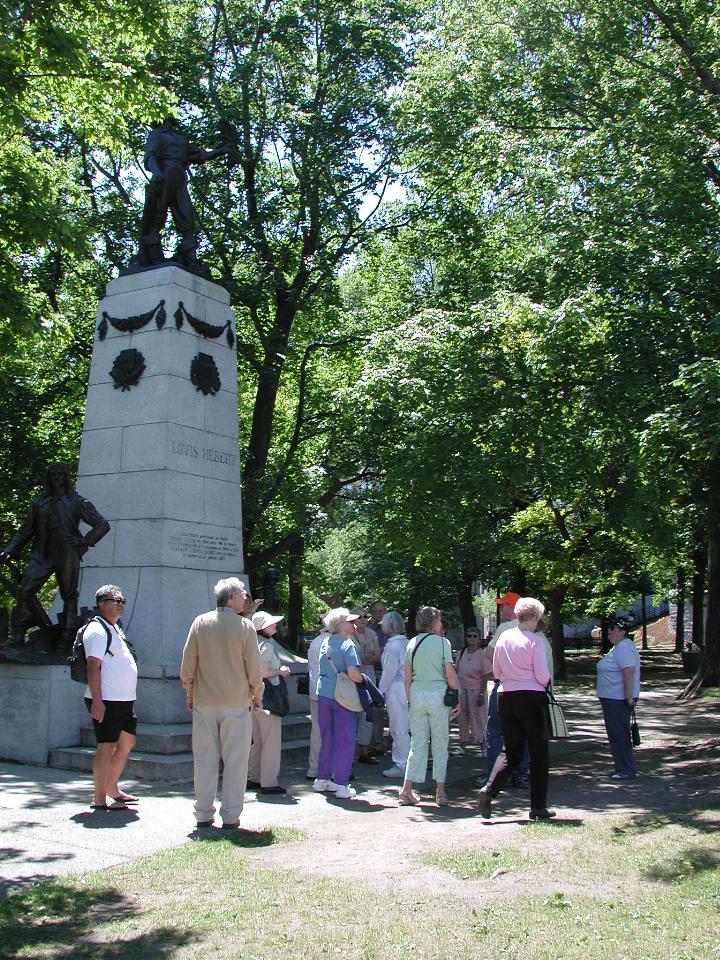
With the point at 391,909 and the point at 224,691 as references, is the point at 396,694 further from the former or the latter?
the point at 391,909

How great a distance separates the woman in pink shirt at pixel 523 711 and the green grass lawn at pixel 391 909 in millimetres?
1178

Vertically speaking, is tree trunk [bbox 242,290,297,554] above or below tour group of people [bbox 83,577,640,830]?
above

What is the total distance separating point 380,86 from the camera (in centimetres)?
2091

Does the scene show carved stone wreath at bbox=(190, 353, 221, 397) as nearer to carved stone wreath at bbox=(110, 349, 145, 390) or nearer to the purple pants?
carved stone wreath at bbox=(110, 349, 145, 390)

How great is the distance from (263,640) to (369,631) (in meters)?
3.65

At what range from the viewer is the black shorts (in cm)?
762

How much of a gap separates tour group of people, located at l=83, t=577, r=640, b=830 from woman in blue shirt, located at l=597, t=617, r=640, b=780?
0.01 meters

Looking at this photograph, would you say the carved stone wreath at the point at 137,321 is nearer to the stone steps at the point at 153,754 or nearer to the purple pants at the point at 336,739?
the stone steps at the point at 153,754

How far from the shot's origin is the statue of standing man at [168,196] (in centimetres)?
1309

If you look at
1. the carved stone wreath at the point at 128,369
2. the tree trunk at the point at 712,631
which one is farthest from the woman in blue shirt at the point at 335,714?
the tree trunk at the point at 712,631

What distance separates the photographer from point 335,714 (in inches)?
344

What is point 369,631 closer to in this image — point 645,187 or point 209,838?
point 209,838

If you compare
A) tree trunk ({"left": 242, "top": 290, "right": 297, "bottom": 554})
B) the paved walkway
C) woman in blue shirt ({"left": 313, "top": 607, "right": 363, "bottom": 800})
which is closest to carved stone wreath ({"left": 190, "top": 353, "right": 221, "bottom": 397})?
woman in blue shirt ({"left": 313, "top": 607, "right": 363, "bottom": 800})

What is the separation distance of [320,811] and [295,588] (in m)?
22.0
